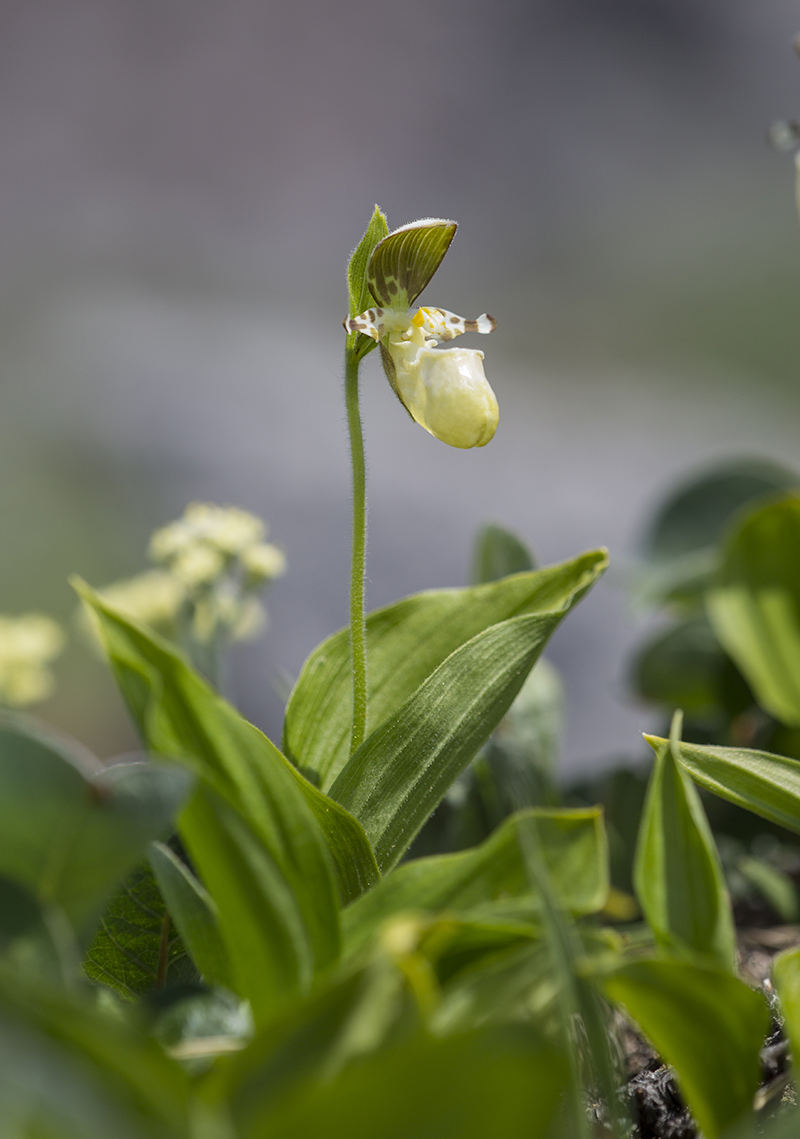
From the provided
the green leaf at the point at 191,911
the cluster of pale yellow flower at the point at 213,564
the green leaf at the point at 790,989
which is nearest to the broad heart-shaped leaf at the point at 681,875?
the green leaf at the point at 790,989

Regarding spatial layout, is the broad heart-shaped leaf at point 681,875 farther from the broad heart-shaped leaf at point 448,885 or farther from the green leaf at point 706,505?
the green leaf at point 706,505

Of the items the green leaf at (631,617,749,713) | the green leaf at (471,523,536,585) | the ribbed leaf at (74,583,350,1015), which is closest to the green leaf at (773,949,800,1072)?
the ribbed leaf at (74,583,350,1015)

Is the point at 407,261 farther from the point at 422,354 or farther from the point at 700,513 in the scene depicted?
the point at 700,513

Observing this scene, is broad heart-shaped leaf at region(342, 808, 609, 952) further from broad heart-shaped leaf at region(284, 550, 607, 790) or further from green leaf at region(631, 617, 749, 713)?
green leaf at region(631, 617, 749, 713)

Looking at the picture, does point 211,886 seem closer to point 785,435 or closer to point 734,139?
point 785,435

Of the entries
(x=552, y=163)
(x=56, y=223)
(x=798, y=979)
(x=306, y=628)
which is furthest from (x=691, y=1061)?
(x=552, y=163)
